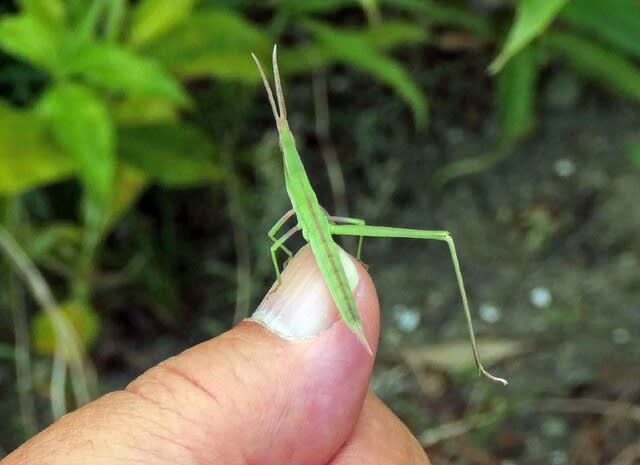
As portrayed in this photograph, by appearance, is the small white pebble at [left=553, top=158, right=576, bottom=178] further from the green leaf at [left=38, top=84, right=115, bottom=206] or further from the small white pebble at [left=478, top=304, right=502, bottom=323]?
the green leaf at [left=38, top=84, right=115, bottom=206]

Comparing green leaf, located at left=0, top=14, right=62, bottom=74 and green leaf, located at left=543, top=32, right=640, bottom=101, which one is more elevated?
green leaf, located at left=0, top=14, right=62, bottom=74

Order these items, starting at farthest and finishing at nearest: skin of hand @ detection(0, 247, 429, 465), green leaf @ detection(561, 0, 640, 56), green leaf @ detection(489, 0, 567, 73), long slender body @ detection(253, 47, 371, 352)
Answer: green leaf @ detection(561, 0, 640, 56), green leaf @ detection(489, 0, 567, 73), long slender body @ detection(253, 47, 371, 352), skin of hand @ detection(0, 247, 429, 465)

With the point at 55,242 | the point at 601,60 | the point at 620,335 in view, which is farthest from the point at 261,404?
the point at 601,60

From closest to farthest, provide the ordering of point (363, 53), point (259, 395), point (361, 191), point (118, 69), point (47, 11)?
point (259, 395) → point (118, 69) → point (47, 11) → point (363, 53) → point (361, 191)

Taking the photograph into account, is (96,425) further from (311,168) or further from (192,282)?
(311,168)

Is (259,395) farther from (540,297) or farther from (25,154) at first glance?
(540,297)

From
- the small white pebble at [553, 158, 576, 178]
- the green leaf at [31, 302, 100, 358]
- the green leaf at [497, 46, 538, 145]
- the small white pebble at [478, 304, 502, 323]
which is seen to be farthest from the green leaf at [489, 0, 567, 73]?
the green leaf at [31, 302, 100, 358]
